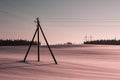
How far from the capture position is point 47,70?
65.9ft

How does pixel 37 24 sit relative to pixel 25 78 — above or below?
above

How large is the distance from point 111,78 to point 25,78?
5.18m

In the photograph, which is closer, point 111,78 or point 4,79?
point 4,79

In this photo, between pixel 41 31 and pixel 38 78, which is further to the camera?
pixel 41 31

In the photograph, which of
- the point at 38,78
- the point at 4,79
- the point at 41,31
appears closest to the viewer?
the point at 4,79

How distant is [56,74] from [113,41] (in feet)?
312

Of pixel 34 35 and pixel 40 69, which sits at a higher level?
pixel 34 35

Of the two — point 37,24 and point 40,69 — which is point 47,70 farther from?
point 37,24

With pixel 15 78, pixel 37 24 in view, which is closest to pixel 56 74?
pixel 15 78

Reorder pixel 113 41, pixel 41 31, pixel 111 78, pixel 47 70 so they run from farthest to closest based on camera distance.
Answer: pixel 113 41, pixel 41 31, pixel 47 70, pixel 111 78

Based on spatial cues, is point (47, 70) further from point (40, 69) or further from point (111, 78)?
point (111, 78)

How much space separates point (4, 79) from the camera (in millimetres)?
14844

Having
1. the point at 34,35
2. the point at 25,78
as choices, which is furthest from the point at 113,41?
the point at 25,78

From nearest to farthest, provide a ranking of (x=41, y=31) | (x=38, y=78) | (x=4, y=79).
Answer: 1. (x=4, y=79)
2. (x=38, y=78)
3. (x=41, y=31)
